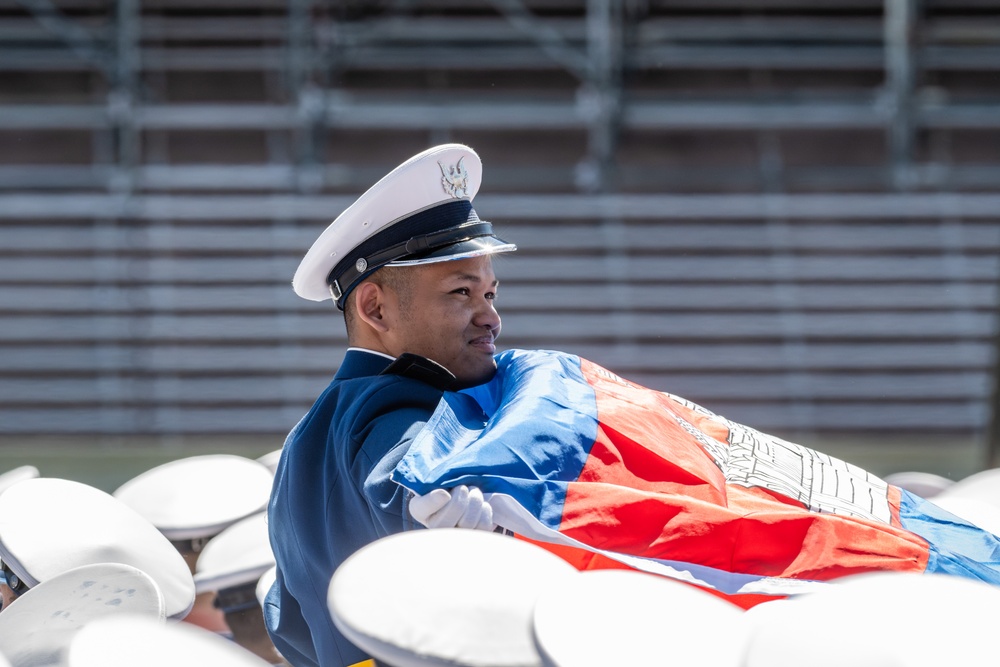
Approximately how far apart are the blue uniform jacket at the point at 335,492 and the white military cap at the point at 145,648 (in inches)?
13.2

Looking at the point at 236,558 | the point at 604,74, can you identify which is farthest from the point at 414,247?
the point at 604,74

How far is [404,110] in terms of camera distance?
19.5ft

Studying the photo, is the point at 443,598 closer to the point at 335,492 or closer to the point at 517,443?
the point at 517,443

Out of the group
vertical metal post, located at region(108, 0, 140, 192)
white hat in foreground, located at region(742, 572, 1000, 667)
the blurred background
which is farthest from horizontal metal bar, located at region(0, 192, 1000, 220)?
white hat in foreground, located at region(742, 572, 1000, 667)

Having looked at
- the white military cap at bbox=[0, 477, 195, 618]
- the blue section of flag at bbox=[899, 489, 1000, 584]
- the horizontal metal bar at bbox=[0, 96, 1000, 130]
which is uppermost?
the horizontal metal bar at bbox=[0, 96, 1000, 130]

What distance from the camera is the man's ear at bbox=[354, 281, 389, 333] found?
1.57 m

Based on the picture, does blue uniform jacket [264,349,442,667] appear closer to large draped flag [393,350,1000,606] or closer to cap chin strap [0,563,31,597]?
large draped flag [393,350,1000,606]

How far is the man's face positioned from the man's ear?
22mm

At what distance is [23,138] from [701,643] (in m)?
6.05

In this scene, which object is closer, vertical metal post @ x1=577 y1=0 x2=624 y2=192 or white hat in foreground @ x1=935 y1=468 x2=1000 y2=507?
white hat in foreground @ x1=935 y1=468 x2=1000 y2=507

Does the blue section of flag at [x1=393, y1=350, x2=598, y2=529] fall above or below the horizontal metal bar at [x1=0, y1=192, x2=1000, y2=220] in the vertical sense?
below

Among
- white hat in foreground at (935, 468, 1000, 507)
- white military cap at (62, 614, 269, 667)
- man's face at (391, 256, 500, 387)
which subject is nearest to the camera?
white military cap at (62, 614, 269, 667)

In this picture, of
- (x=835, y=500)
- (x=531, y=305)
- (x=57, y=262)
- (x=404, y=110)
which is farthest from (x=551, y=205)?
(x=835, y=500)

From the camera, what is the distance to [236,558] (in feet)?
6.55
